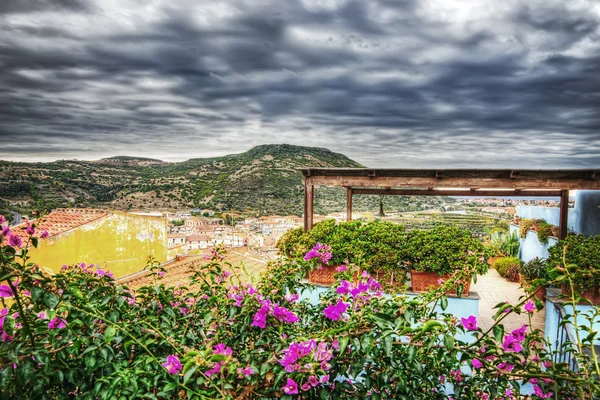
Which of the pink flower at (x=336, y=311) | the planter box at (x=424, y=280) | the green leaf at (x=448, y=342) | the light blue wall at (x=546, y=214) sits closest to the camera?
the green leaf at (x=448, y=342)

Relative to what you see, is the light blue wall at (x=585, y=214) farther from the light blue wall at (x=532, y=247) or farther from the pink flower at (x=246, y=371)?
the pink flower at (x=246, y=371)

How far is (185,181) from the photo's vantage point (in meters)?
15.3

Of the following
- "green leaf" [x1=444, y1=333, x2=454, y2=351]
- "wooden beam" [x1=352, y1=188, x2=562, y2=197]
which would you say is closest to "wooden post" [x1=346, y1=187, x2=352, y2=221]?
"wooden beam" [x1=352, y1=188, x2=562, y2=197]

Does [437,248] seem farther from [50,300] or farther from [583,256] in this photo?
[50,300]

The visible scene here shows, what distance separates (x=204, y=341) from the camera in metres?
1.79

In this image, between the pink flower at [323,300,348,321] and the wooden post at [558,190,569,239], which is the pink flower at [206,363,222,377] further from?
the wooden post at [558,190,569,239]

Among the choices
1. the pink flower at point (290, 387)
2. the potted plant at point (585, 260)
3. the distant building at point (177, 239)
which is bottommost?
the distant building at point (177, 239)

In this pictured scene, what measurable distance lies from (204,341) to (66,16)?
343 inches

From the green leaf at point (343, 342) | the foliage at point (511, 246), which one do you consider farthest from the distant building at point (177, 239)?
the foliage at point (511, 246)

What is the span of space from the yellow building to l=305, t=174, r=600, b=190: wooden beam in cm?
351

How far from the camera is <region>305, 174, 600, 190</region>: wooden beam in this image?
5.45 meters

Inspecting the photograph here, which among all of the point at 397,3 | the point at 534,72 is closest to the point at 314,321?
the point at 397,3

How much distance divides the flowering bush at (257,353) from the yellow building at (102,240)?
15.7 feet

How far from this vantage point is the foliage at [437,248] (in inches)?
175
